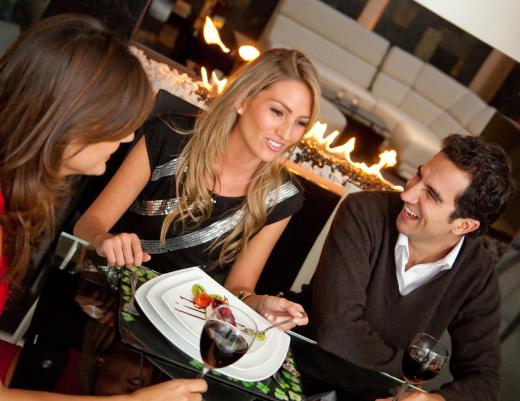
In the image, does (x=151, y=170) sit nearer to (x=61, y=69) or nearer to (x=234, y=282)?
(x=234, y=282)

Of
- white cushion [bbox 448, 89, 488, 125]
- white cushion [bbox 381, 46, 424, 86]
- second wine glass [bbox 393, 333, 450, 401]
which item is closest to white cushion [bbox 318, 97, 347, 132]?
white cushion [bbox 381, 46, 424, 86]

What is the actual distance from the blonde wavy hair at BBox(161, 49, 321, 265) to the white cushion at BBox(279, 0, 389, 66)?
2.04 metres

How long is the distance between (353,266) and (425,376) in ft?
2.02

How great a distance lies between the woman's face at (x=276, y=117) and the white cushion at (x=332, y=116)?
77.2 inches

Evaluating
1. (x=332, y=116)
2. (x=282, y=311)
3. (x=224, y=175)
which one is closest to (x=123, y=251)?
(x=282, y=311)

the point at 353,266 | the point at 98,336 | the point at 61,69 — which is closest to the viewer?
the point at 61,69

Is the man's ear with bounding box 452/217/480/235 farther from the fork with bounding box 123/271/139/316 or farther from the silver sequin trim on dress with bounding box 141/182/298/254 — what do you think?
the fork with bounding box 123/271/139/316

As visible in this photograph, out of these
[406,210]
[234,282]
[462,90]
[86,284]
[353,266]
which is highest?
[462,90]

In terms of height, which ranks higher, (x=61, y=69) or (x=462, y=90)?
(x=462, y=90)

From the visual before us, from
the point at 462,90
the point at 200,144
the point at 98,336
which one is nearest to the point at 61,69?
the point at 98,336

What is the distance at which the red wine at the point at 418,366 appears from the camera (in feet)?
4.43

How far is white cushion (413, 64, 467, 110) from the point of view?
413cm

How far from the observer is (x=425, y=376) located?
4.48 feet

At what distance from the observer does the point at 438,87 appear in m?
4.20
